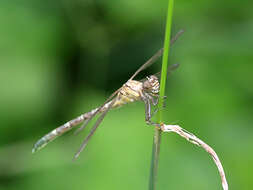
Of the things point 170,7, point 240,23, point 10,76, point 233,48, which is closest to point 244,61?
point 233,48

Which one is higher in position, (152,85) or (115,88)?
(115,88)

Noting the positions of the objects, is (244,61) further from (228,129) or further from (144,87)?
(144,87)

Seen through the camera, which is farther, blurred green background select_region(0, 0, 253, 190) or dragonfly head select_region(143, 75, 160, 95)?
blurred green background select_region(0, 0, 253, 190)

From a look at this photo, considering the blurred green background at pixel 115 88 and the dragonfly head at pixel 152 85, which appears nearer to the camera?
the dragonfly head at pixel 152 85
